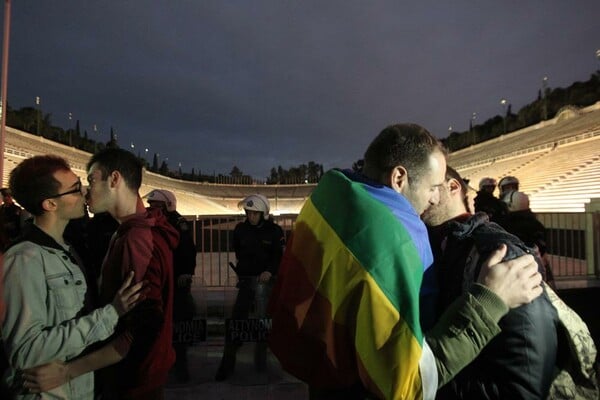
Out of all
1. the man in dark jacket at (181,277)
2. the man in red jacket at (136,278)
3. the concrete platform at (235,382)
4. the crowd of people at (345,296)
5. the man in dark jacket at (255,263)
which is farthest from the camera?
the man in dark jacket at (255,263)

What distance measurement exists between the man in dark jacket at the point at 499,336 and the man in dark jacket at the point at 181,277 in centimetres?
345

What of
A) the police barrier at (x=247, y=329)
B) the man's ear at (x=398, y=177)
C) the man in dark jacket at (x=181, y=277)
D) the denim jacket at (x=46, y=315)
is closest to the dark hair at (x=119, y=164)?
the denim jacket at (x=46, y=315)

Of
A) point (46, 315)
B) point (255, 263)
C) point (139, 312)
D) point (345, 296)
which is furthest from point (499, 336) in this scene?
point (255, 263)

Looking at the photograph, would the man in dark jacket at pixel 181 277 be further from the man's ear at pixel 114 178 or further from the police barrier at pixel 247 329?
the man's ear at pixel 114 178

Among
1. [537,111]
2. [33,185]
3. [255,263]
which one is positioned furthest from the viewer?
[537,111]

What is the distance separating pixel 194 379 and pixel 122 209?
3334 mm

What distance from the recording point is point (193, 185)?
65000 mm

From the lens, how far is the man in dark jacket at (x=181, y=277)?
457cm

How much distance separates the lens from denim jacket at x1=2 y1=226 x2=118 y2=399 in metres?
1.64

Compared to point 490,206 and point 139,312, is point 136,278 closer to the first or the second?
point 139,312

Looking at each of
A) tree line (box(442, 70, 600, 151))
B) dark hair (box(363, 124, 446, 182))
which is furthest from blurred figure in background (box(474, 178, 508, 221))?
tree line (box(442, 70, 600, 151))

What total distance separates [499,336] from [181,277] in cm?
428

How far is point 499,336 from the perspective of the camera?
4.02ft

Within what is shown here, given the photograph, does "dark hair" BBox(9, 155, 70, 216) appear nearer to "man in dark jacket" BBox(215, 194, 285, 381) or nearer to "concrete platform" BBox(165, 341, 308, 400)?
"concrete platform" BBox(165, 341, 308, 400)
